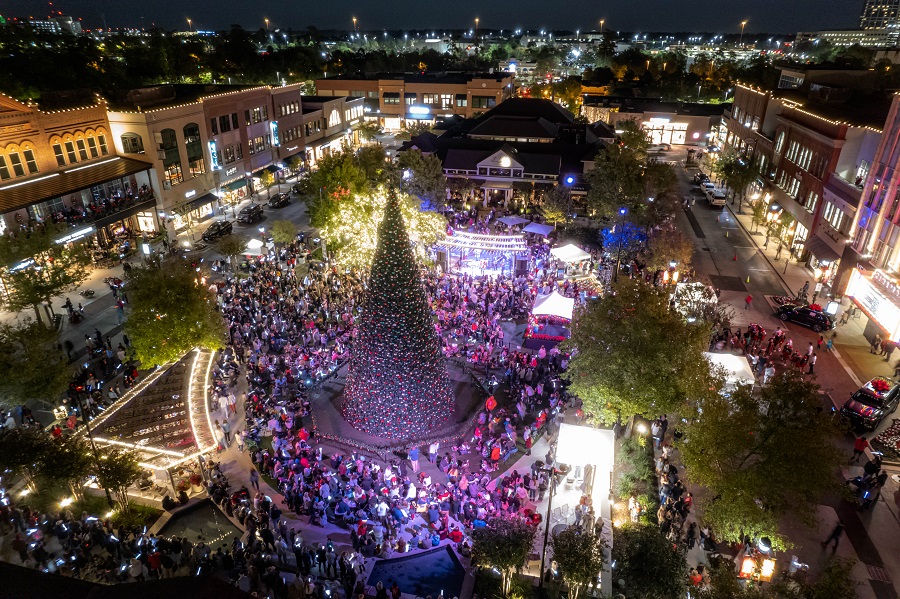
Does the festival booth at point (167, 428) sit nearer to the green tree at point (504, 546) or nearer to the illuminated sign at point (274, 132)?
the green tree at point (504, 546)

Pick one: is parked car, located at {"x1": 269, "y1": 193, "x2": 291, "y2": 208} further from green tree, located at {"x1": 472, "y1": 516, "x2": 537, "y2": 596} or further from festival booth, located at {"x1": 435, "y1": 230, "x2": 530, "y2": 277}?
green tree, located at {"x1": 472, "y1": 516, "x2": 537, "y2": 596}

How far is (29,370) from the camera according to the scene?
706 inches

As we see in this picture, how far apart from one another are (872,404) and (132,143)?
146 feet

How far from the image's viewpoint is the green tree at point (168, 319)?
20562 millimetres

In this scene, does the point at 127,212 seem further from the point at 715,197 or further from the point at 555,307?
the point at 715,197

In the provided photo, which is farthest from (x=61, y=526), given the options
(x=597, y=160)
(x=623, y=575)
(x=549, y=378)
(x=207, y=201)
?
(x=597, y=160)

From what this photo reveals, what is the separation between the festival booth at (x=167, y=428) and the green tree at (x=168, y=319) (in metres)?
2.72

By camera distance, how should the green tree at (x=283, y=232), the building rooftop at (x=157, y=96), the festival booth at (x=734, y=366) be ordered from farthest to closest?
the building rooftop at (x=157, y=96), the green tree at (x=283, y=232), the festival booth at (x=734, y=366)

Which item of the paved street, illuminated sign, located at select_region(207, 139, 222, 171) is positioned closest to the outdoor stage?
the paved street

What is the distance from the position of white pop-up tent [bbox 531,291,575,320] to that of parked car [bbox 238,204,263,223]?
2664 centimetres

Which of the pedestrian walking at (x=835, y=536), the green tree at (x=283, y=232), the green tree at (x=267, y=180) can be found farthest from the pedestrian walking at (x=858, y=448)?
the green tree at (x=267, y=180)

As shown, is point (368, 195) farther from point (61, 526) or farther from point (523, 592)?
point (523, 592)

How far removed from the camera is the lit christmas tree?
55.2 ft

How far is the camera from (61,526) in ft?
48.7
